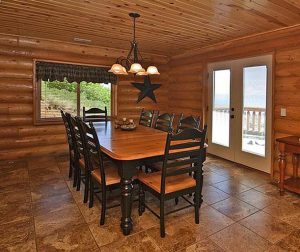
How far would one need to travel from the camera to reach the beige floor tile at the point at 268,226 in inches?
87.7

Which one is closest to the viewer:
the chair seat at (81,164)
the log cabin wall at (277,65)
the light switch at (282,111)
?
the chair seat at (81,164)

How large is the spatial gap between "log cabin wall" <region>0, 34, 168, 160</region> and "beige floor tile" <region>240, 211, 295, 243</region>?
4.05 meters

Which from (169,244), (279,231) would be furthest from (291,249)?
(169,244)

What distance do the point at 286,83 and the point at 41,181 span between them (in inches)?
158

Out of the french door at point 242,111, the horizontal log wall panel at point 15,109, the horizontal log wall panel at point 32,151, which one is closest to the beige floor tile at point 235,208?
the french door at point 242,111

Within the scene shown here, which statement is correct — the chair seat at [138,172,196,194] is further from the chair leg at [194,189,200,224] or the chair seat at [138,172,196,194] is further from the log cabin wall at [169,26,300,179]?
the log cabin wall at [169,26,300,179]

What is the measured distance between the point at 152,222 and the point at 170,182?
49 cm

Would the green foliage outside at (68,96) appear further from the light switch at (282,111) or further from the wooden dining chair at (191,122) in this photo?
the light switch at (282,111)

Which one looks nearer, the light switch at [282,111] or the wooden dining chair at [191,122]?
the wooden dining chair at [191,122]

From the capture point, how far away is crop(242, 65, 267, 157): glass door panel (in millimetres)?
3949

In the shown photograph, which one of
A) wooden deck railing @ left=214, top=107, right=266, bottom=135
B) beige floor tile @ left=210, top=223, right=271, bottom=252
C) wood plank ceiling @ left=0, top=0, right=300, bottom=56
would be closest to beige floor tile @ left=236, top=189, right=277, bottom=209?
beige floor tile @ left=210, top=223, right=271, bottom=252

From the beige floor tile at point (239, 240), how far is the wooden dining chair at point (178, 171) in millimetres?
304

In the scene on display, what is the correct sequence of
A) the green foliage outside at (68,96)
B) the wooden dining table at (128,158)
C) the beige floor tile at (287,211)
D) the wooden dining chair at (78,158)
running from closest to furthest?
the wooden dining table at (128,158) < the beige floor tile at (287,211) < the wooden dining chair at (78,158) < the green foliage outside at (68,96)

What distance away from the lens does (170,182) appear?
92.3 inches
